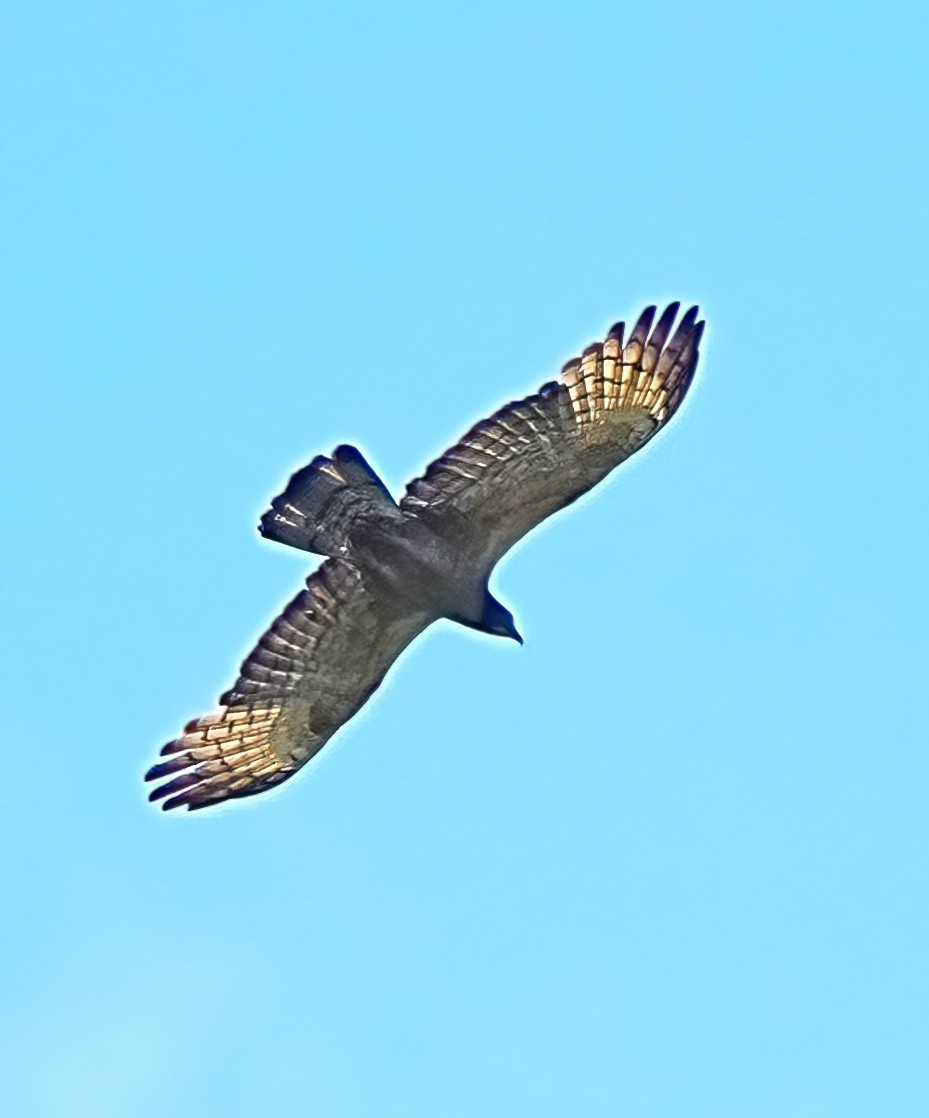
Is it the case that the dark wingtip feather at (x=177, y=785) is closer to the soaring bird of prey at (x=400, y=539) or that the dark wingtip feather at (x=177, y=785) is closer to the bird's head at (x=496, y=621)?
the soaring bird of prey at (x=400, y=539)

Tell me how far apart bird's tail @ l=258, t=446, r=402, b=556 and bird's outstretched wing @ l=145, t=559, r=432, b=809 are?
401 millimetres

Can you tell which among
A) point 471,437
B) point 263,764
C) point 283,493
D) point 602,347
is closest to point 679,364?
point 602,347

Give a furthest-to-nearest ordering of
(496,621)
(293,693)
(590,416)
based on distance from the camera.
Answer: (293,693) < (496,621) < (590,416)

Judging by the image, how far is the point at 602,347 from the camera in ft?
45.3

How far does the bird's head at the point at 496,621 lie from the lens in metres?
14.7

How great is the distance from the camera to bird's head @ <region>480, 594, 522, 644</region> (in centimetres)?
1466

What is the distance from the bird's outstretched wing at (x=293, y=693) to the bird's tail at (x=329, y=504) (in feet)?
1.31

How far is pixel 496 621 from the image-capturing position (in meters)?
14.7

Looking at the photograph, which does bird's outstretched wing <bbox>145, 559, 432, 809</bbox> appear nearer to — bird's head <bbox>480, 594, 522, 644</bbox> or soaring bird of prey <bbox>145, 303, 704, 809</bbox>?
soaring bird of prey <bbox>145, 303, 704, 809</bbox>

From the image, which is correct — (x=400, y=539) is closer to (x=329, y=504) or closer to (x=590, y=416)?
(x=329, y=504)

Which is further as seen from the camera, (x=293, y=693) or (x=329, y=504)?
(x=293, y=693)

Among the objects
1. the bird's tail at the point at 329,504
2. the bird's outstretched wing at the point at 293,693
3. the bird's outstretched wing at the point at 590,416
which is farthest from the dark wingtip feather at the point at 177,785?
the bird's outstretched wing at the point at 590,416

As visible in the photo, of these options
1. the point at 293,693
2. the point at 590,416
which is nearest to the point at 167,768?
the point at 293,693

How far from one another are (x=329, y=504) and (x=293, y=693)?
1.43 metres
